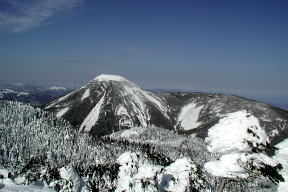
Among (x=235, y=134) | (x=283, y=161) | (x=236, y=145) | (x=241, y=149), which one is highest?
(x=235, y=134)

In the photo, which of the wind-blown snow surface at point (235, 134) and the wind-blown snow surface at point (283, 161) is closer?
the wind-blown snow surface at point (235, 134)

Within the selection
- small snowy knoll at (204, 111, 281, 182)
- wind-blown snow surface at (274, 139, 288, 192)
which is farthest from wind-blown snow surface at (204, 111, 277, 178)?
wind-blown snow surface at (274, 139, 288, 192)

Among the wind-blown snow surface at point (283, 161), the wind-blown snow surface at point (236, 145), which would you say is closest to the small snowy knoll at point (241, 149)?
the wind-blown snow surface at point (236, 145)

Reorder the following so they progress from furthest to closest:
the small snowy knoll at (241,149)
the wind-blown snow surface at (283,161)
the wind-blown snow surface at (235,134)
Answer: the wind-blown snow surface at (283,161) → the wind-blown snow surface at (235,134) → the small snowy knoll at (241,149)

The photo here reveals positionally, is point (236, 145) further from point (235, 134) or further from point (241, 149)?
point (235, 134)

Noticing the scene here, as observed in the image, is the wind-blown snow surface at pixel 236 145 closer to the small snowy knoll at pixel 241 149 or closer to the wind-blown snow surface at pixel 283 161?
the small snowy knoll at pixel 241 149

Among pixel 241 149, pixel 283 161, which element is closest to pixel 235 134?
pixel 241 149

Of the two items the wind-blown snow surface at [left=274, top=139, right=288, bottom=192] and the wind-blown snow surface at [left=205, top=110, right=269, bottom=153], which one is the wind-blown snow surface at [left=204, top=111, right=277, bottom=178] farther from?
the wind-blown snow surface at [left=274, top=139, right=288, bottom=192]

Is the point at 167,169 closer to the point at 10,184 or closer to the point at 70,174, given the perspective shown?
the point at 10,184

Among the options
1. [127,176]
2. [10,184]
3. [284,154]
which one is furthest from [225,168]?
[10,184]
